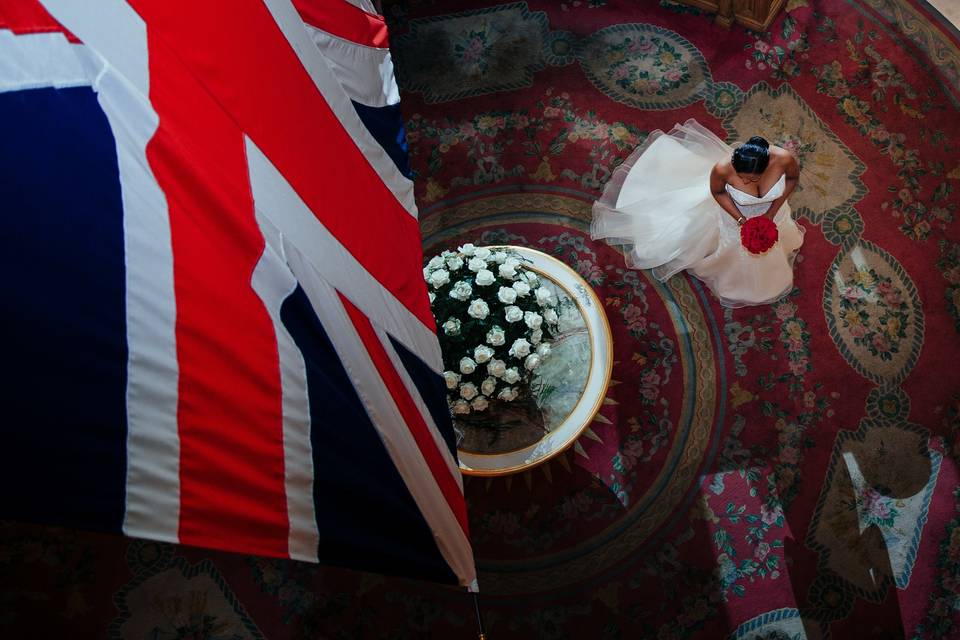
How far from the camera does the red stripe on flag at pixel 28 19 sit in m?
1.44

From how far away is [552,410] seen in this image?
11.2 feet

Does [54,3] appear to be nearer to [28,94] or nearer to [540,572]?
[28,94]

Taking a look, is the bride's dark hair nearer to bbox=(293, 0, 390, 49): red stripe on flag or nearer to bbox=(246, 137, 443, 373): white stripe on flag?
bbox=(293, 0, 390, 49): red stripe on flag

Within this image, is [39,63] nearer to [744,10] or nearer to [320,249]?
[320,249]

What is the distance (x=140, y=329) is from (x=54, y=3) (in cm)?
67

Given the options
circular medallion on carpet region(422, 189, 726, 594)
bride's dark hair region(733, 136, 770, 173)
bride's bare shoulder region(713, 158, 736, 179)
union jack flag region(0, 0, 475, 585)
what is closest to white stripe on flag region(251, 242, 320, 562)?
union jack flag region(0, 0, 475, 585)

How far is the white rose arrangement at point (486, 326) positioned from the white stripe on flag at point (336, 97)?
31.2 inches

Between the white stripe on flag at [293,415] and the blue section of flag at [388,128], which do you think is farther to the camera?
the blue section of flag at [388,128]

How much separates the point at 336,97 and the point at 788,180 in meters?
2.15

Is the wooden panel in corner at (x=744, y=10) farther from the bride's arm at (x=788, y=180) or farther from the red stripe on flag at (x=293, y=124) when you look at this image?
the red stripe on flag at (x=293, y=124)

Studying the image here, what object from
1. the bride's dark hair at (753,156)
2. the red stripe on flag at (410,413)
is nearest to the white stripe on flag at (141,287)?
the red stripe on flag at (410,413)

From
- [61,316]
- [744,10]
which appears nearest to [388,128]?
[61,316]

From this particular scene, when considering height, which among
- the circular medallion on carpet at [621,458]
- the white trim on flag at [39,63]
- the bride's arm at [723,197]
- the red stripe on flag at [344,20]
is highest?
the white trim on flag at [39,63]

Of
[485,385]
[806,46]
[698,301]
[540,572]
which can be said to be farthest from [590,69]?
[540,572]
